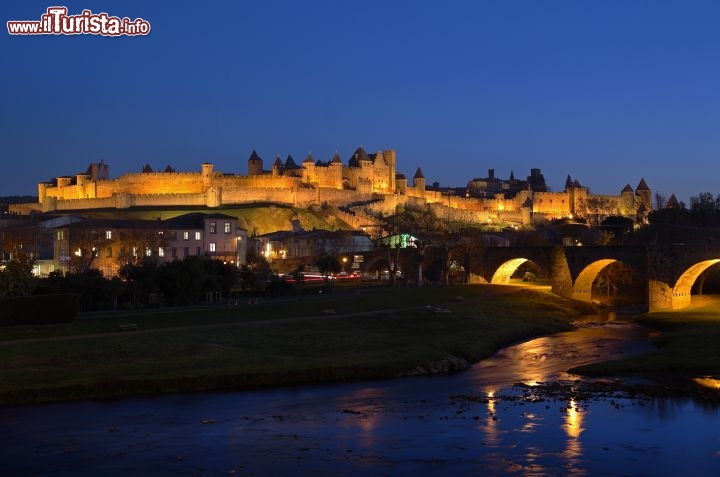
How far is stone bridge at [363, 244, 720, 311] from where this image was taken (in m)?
58.7

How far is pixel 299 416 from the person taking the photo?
2591 cm

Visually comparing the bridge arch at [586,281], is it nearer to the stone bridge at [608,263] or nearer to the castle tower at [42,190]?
the stone bridge at [608,263]

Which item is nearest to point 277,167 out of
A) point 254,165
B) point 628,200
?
point 254,165

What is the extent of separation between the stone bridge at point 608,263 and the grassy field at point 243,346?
36.9 ft

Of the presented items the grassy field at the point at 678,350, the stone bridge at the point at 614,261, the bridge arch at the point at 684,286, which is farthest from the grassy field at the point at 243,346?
the bridge arch at the point at 684,286

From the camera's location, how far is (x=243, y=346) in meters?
35.9

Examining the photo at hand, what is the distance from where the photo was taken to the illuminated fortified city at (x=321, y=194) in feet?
472

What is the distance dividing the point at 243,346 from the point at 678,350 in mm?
18169

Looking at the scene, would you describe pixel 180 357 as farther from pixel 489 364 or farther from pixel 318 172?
pixel 318 172

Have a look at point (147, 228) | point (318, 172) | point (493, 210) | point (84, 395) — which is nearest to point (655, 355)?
point (84, 395)

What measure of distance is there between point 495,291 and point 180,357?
3831cm

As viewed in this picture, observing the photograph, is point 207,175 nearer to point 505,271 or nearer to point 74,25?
point 505,271

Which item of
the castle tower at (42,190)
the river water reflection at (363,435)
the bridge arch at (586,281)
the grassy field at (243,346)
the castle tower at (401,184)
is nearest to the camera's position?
the river water reflection at (363,435)

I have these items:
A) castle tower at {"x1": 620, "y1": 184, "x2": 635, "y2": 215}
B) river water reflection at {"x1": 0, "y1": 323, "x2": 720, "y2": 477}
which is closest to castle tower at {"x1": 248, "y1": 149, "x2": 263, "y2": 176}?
castle tower at {"x1": 620, "y1": 184, "x2": 635, "y2": 215}
